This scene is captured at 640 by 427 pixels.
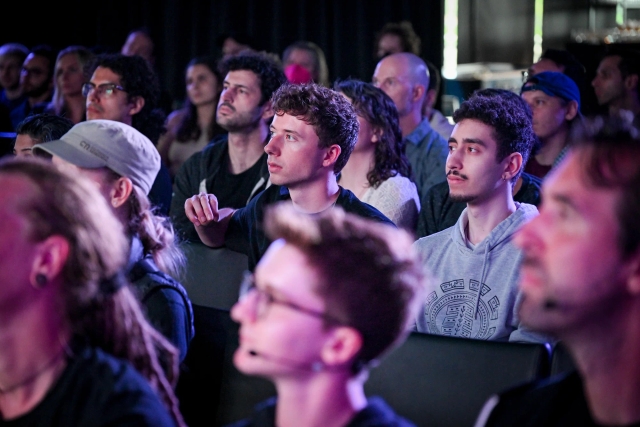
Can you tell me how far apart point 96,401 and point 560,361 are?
97 centimetres

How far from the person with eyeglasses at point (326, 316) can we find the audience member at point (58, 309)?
8.7 inches

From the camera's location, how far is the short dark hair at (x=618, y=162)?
107 centimetres

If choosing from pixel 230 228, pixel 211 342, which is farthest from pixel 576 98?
pixel 211 342

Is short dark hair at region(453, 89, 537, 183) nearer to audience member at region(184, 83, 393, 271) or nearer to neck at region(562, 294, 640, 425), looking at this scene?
audience member at region(184, 83, 393, 271)

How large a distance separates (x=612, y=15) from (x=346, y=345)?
634 cm

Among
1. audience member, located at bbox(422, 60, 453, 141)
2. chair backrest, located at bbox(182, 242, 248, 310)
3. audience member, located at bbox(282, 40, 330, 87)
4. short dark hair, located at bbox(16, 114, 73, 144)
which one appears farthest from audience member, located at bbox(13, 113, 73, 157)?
audience member, located at bbox(282, 40, 330, 87)

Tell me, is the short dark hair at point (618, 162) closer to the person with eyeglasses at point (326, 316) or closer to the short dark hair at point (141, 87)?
the person with eyeglasses at point (326, 316)

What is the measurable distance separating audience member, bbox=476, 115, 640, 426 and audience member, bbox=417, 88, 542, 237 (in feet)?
6.15

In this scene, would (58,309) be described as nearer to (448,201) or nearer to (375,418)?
(375,418)

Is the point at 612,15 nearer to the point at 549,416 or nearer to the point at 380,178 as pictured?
the point at 380,178

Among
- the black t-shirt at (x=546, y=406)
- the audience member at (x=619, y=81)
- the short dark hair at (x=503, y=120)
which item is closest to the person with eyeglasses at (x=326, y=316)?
the black t-shirt at (x=546, y=406)

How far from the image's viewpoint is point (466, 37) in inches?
255

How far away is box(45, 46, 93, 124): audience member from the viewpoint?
4.84 metres

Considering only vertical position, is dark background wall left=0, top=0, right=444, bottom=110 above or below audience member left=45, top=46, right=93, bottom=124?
above
